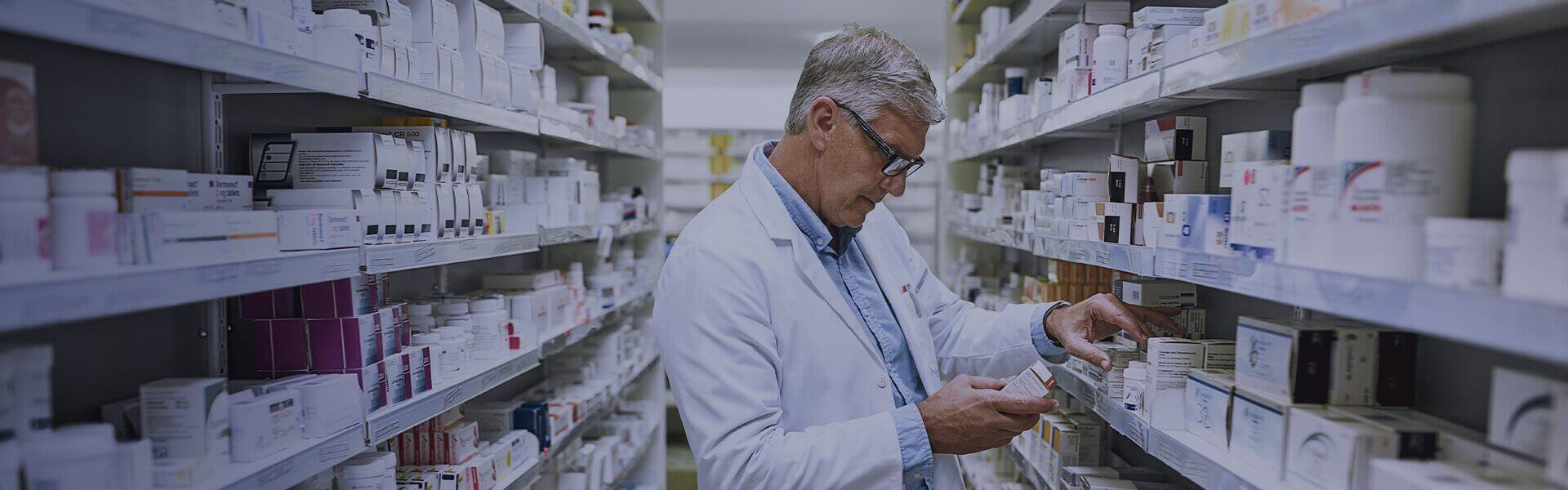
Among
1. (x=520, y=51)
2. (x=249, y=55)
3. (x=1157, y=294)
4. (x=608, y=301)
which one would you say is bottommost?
(x=608, y=301)

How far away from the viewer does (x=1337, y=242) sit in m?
1.20

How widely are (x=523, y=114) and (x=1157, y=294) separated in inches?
79.4

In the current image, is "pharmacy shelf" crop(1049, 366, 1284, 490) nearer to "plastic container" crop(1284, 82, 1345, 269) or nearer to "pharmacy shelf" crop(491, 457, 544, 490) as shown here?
"plastic container" crop(1284, 82, 1345, 269)

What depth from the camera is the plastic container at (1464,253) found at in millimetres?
992

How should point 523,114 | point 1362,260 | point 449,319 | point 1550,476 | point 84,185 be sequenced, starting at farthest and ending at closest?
point 523,114, point 449,319, point 84,185, point 1362,260, point 1550,476

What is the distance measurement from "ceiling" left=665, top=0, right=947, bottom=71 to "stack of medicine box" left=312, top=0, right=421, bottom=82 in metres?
4.14

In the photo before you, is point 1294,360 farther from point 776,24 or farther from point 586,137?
point 776,24

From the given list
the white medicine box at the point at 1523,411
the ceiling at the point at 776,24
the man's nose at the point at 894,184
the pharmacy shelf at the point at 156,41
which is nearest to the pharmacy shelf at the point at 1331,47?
the white medicine box at the point at 1523,411

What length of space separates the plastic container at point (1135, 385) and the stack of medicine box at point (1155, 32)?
27.8 inches

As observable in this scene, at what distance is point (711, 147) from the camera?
838 cm

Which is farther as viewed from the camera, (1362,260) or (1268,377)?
(1268,377)

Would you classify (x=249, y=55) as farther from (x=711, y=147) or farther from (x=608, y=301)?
(x=711, y=147)

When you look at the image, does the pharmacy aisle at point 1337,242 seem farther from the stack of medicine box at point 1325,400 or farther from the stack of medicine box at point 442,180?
the stack of medicine box at point 442,180

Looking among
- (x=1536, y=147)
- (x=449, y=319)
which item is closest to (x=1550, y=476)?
(x=1536, y=147)
